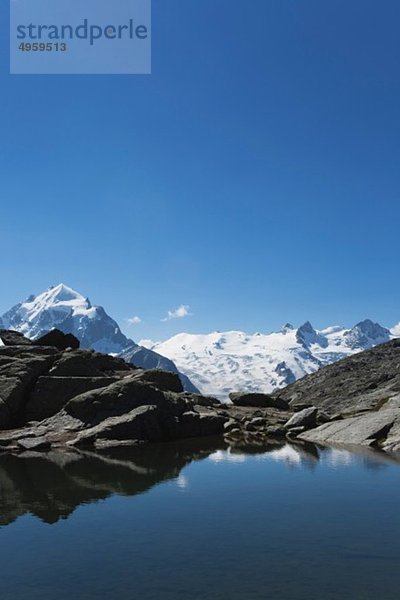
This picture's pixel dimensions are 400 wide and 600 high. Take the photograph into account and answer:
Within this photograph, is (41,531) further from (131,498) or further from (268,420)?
(268,420)

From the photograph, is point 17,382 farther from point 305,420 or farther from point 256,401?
point 256,401

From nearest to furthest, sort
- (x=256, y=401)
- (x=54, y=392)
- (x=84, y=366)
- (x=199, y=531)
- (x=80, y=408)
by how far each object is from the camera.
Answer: (x=199, y=531)
(x=80, y=408)
(x=54, y=392)
(x=84, y=366)
(x=256, y=401)

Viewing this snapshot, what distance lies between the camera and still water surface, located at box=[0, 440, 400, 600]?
20500 millimetres

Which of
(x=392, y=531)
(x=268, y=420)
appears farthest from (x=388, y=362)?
(x=392, y=531)

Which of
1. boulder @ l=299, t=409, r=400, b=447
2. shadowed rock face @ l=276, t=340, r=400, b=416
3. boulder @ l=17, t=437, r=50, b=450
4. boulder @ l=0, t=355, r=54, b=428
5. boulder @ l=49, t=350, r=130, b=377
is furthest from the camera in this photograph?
shadowed rock face @ l=276, t=340, r=400, b=416

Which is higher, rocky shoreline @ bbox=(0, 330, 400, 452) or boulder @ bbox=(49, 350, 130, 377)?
boulder @ bbox=(49, 350, 130, 377)

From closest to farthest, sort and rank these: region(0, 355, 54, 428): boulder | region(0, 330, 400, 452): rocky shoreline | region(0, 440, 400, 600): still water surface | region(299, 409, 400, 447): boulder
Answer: region(0, 440, 400, 600): still water surface
region(0, 330, 400, 452): rocky shoreline
region(299, 409, 400, 447): boulder
region(0, 355, 54, 428): boulder

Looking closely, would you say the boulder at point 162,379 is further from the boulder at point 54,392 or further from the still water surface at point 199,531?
the still water surface at point 199,531

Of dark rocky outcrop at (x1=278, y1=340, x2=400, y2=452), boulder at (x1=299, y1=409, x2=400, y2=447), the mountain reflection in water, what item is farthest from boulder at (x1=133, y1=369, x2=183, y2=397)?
boulder at (x1=299, y1=409, x2=400, y2=447)

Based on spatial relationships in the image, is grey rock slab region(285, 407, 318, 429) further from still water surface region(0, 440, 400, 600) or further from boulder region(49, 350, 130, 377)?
still water surface region(0, 440, 400, 600)

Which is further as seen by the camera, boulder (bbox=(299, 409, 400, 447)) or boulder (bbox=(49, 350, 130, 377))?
boulder (bbox=(49, 350, 130, 377))

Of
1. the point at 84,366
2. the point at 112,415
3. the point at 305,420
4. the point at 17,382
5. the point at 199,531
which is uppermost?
the point at 84,366

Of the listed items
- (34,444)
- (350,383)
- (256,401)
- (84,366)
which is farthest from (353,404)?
(34,444)

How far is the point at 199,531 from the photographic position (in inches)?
1089
